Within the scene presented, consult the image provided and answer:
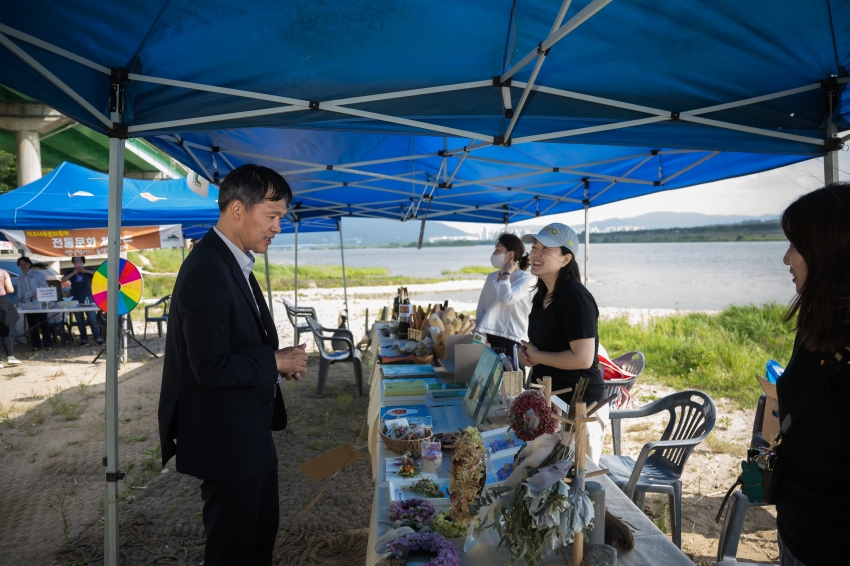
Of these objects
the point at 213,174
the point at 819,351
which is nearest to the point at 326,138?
the point at 213,174

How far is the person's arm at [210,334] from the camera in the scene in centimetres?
162

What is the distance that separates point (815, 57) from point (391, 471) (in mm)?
2583

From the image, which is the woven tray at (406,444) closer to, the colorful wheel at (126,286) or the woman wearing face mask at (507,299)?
the woman wearing face mask at (507,299)

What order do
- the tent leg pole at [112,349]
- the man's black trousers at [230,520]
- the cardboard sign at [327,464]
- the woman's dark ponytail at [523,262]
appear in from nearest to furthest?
1. the cardboard sign at [327,464]
2. the man's black trousers at [230,520]
3. the tent leg pole at [112,349]
4. the woman's dark ponytail at [523,262]

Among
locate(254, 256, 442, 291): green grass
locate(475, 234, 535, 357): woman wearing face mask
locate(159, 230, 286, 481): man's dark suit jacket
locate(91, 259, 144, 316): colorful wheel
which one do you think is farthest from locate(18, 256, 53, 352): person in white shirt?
locate(254, 256, 442, 291): green grass

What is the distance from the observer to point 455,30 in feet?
7.01

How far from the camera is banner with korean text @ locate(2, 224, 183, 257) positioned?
28.2ft

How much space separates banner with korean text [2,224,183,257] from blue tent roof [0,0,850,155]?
23.5 feet

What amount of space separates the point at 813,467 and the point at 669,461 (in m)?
1.79

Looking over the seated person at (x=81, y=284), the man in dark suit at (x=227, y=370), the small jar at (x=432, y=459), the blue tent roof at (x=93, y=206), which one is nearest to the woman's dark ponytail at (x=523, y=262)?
the small jar at (x=432, y=459)

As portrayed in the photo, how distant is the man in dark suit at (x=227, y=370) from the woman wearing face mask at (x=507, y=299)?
2614 mm

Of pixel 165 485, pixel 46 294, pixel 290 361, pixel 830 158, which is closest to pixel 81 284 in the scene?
pixel 46 294

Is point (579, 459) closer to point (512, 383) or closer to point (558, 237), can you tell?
point (512, 383)

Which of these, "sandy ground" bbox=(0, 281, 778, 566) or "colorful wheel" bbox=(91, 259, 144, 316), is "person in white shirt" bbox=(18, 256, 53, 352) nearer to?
"sandy ground" bbox=(0, 281, 778, 566)
